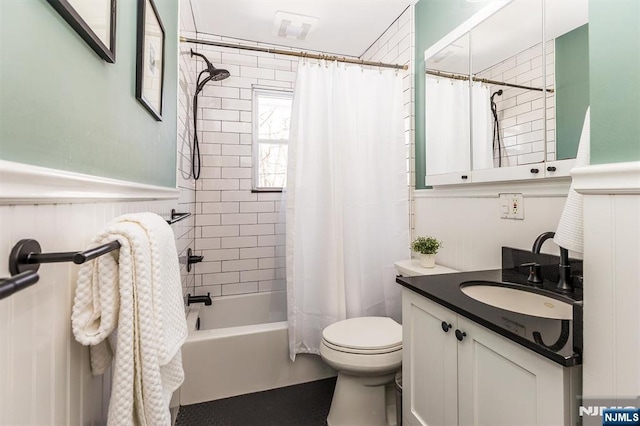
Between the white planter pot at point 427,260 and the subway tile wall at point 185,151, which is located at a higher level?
the subway tile wall at point 185,151

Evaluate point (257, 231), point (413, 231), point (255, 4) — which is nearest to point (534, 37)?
point (413, 231)

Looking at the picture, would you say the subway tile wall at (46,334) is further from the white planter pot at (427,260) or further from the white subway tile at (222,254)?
the white subway tile at (222,254)

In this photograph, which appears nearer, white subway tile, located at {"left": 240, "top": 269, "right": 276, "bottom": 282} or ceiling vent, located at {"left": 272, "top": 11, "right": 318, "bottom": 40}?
ceiling vent, located at {"left": 272, "top": 11, "right": 318, "bottom": 40}

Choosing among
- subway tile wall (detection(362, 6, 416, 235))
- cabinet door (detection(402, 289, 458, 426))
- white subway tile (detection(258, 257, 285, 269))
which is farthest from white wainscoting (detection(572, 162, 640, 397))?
white subway tile (detection(258, 257, 285, 269))

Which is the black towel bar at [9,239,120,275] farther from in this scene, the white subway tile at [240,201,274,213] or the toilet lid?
the white subway tile at [240,201,274,213]

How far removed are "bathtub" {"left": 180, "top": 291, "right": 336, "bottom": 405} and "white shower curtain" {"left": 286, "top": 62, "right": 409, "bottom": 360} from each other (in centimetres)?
12

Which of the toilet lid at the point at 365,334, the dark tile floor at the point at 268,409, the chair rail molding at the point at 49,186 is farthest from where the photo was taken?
the dark tile floor at the point at 268,409

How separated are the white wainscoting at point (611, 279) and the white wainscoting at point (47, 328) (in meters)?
1.07

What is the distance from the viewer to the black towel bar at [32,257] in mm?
460

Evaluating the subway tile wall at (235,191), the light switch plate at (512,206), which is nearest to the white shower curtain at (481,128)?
the light switch plate at (512,206)

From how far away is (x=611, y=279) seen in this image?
0.66 m

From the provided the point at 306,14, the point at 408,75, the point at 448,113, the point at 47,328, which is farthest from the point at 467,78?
the point at 47,328

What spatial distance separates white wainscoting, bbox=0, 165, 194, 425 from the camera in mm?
458

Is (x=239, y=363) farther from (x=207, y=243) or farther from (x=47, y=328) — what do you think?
(x=47, y=328)
